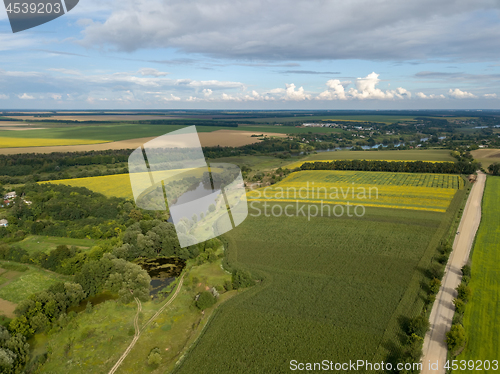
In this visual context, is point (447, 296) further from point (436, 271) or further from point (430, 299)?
point (436, 271)

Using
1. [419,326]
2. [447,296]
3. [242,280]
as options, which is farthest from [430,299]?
[242,280]

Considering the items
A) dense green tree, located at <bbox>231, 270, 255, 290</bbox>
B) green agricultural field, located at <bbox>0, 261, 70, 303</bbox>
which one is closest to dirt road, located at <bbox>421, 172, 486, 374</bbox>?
dense green tree, located at <bbox>231, 270, 255, 290</bbox>

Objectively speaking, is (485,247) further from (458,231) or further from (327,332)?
(327,332)

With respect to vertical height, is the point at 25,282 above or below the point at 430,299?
below

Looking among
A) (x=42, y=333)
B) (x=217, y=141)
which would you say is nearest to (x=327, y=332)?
(x=42, y=333)

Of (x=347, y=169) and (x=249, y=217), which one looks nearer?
(x=249, y=217)

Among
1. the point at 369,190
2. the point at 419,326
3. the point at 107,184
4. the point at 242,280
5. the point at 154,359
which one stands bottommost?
the point at 107,184

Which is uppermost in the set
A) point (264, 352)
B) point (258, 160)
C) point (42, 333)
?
point (264, 352)

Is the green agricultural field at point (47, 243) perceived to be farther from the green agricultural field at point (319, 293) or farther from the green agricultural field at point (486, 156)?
the green agricultural field at point (486, 156)
